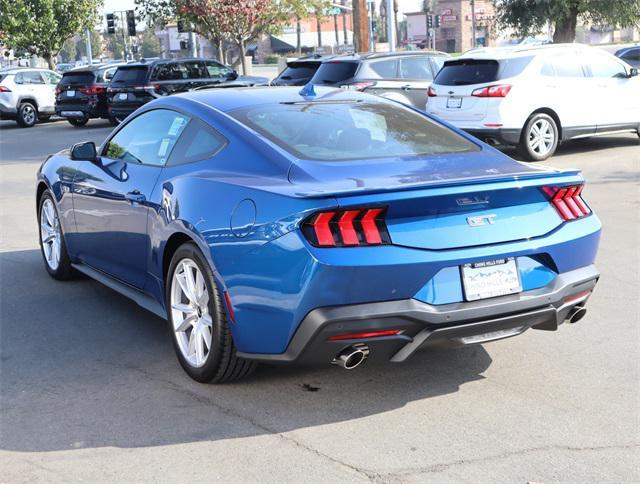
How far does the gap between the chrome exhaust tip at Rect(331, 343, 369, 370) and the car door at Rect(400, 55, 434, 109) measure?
13.8m

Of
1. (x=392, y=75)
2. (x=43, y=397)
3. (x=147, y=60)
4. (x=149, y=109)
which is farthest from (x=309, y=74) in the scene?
(x=43, y=397)

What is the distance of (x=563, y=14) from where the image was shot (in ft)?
87.5

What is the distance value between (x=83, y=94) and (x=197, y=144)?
69.9 ft

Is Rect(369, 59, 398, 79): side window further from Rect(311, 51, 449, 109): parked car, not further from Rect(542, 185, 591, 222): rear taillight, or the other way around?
Rect(542, 185, 591, 222): rear taillight

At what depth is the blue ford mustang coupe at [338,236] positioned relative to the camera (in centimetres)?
420

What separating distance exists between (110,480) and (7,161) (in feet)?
49.5

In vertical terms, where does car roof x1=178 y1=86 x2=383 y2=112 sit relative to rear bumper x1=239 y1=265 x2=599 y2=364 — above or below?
above

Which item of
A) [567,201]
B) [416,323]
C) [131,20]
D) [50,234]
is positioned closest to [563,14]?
[50,234]

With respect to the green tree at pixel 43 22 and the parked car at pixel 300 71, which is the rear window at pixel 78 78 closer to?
the parked car at pixel 300 71

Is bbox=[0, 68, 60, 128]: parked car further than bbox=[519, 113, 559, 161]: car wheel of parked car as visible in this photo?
Yes

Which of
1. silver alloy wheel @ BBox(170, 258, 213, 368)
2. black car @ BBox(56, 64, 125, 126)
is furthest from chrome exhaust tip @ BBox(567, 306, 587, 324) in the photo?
black car @ BBox(56, 64, 125, 126)

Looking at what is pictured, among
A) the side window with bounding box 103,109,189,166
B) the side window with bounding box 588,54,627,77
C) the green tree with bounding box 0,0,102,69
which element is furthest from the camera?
the green tree with bounding box 0,0,102,69

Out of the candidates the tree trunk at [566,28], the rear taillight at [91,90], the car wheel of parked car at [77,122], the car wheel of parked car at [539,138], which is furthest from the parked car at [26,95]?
the car wheel of parked car at [539,138]

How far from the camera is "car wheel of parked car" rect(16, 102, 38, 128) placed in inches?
1066
